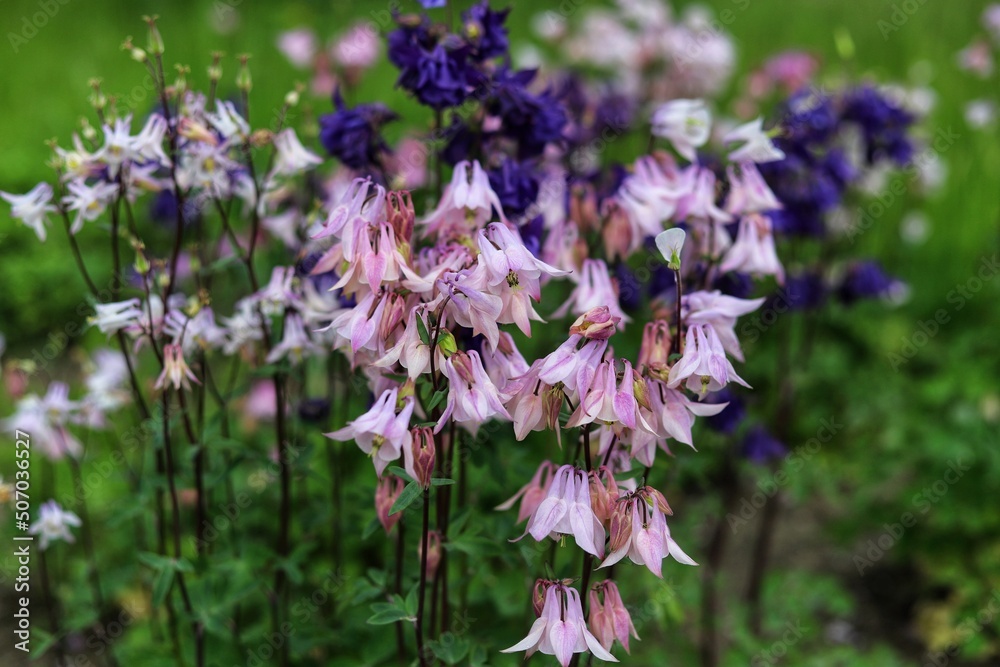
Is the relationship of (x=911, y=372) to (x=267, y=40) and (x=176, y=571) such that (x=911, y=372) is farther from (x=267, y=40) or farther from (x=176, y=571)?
(x=267, y=40)

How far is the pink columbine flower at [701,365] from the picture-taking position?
136cm

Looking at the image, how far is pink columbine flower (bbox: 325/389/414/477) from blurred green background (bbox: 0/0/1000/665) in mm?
1380

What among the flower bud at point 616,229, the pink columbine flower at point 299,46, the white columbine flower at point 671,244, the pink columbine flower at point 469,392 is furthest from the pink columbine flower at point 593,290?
the pink columbine flower at point 299,46

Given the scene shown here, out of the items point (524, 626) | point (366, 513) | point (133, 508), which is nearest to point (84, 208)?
point (133, 508)

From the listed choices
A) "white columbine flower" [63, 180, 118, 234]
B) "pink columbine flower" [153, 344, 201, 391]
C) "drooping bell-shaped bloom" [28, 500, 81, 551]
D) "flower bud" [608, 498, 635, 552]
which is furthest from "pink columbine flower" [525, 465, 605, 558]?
"drooping bell-shaped bloom" [28, 500, 81, 551]

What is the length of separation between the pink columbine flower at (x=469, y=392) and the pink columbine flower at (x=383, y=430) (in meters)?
0.07

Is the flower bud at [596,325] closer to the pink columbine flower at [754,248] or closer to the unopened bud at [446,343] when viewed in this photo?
the unopened bud at [446,343]

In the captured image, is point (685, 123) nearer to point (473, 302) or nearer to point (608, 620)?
point (473, 302)

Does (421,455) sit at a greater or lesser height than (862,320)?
greater

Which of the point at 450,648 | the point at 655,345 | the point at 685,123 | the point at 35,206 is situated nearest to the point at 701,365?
the point at 655,345

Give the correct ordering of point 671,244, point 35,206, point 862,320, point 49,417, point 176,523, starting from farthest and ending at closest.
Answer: point 862,320 < point 49,417 < point 176,523 < point 35,206 < point 671,244

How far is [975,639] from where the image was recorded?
2.79 metres

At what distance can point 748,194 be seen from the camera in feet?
6.34

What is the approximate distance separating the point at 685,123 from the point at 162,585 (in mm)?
1633
